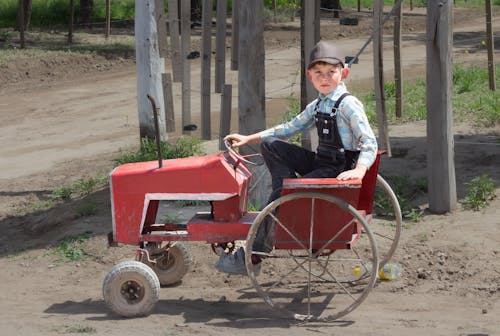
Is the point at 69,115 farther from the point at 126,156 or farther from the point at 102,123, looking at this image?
the point at 126,156

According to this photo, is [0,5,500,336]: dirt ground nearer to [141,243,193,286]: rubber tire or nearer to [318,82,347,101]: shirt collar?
[141,243,193,286]: rubber tire

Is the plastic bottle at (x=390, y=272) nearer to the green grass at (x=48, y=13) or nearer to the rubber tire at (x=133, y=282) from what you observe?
the rubber tire at (x=133, y=282)

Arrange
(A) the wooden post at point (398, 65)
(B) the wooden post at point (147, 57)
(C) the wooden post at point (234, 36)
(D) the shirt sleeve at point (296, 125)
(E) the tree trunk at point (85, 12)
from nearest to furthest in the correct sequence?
(D) the shirt sleeve at point (296, 125) < (C) the wooden post at point (234, 36) < (B) the wooden post at point (147, 57) < (A) the wooden post at point (398, 65) < (E) the tree trunk at point (85, 12)

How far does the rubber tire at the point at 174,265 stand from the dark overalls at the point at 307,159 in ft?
3.01

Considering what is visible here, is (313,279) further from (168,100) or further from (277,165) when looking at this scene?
(168,100)

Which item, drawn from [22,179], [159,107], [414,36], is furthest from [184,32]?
[414,36]

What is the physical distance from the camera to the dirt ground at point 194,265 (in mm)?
5934

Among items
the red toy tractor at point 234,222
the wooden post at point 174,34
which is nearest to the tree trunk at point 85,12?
the wooden post at point 174,34

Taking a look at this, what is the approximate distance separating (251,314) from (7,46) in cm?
1451

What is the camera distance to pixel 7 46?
1962cm

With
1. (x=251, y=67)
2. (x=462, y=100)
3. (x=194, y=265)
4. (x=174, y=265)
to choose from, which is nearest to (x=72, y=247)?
(x=194, y=265)

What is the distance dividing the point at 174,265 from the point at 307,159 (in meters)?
1.29

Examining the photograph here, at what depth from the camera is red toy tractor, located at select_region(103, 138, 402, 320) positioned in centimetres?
582

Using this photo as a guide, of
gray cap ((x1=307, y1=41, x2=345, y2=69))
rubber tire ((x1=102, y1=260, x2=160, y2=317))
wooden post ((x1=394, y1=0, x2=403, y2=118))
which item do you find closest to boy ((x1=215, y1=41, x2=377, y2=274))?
gray cap ((x1=307, y1=41, x2=345, y2=69))
